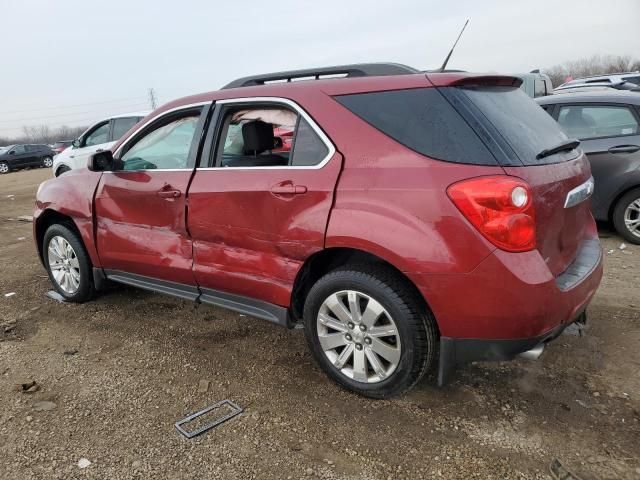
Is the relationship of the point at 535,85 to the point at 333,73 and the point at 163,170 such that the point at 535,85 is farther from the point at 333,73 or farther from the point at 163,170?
the point at 163,170

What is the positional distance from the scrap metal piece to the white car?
28.6ft

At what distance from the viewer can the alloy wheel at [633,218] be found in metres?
5.38

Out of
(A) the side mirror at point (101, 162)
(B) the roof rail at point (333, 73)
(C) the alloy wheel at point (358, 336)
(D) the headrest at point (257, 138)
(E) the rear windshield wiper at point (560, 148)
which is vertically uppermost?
(B) the roof rail at point (333, 73)

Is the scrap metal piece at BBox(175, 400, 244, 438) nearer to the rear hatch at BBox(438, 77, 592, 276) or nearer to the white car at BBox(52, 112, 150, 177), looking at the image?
the rear hatch at BBox(438, 77, 592, 276)

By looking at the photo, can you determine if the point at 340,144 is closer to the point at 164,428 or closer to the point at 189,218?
the point at 189,218

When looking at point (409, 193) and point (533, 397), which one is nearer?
point (409, 193)

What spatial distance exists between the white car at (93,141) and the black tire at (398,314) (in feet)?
29.2

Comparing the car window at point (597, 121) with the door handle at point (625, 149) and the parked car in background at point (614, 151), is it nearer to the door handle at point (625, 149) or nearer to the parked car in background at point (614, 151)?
the parked car in background at point (614, 151)

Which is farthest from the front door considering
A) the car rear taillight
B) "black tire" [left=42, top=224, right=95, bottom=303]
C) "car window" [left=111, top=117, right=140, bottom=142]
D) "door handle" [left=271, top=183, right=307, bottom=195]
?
"car window" [left=111, top=117, right=140, bottom=142]

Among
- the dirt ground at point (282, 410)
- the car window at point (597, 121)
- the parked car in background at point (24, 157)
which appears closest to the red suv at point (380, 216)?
the dirt ground at point (282, 410)

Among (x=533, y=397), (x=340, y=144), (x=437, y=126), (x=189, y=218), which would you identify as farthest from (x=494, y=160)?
(x=189, y=218)

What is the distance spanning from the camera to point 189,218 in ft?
10.8

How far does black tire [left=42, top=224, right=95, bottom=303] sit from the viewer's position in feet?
13.7

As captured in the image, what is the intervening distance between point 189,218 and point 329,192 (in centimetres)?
111
